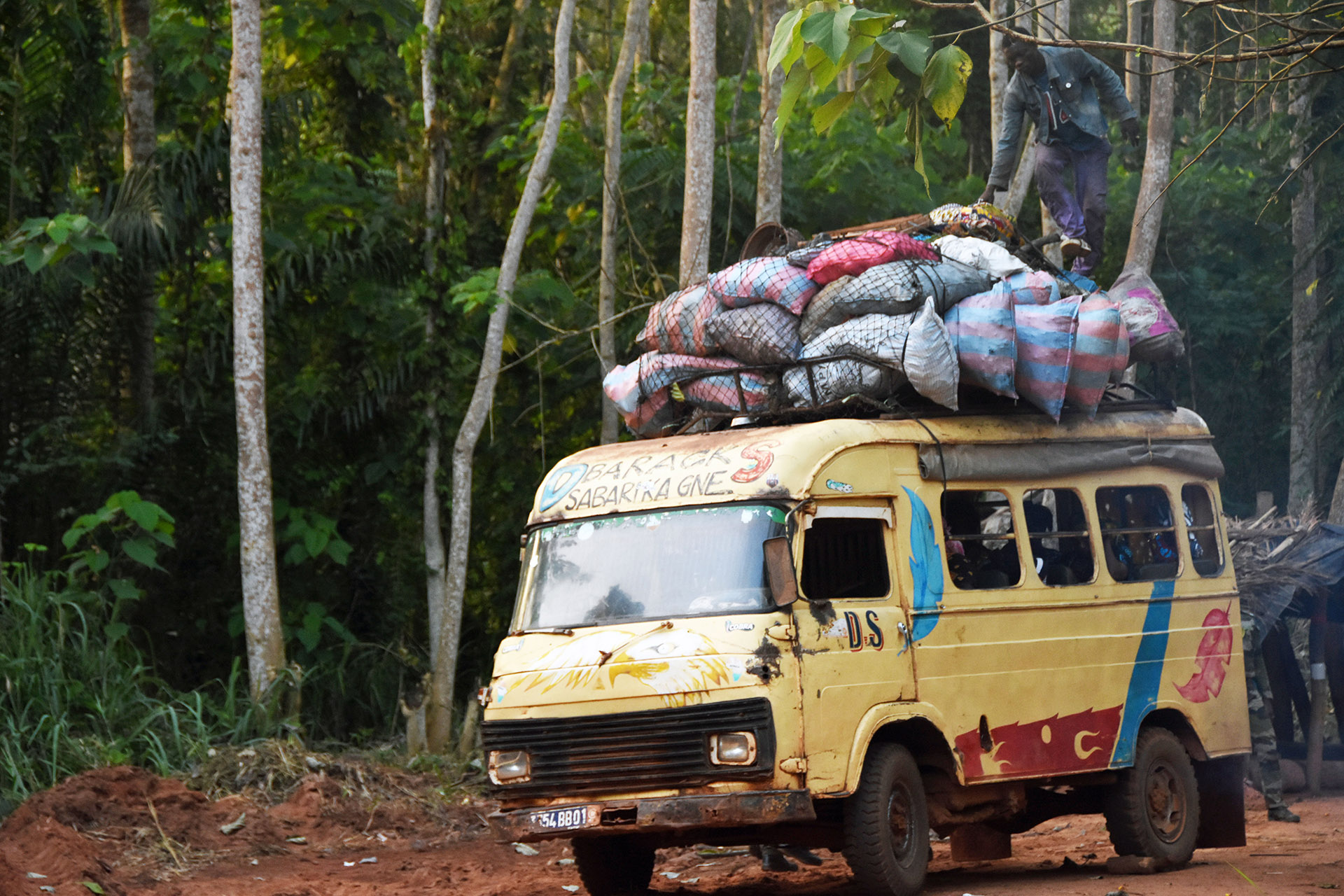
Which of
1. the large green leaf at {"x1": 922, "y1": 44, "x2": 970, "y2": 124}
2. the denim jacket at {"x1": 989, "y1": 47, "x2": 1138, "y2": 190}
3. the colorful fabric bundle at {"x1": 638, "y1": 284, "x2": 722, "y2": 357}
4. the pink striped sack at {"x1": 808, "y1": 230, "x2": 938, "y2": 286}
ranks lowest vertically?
the colorful fabric bundle at {"x1": 638, "y1": 284, "x2": 722, "y2": 357}

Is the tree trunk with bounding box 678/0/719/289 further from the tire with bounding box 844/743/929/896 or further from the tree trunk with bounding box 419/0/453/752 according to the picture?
the tire with bounding box 844/743/929/896

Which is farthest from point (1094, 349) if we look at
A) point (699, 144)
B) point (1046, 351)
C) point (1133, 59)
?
point (1133, 59)

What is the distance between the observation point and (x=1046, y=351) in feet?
26.8

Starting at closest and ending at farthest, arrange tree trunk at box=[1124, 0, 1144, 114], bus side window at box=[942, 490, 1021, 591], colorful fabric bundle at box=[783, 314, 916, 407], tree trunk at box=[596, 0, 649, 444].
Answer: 1. colorful fabric bundle at box=[783, 314, 916, 407]
2. bus side window at box=[942, 490, 1021, 591]
3. tree trunk at box=[596, 0, 649, 444]
4. tree trunk at box=[1124, 0, 1144, 114]

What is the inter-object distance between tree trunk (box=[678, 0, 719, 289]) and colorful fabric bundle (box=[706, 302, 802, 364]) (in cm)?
371

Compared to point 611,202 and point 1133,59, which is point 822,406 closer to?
point 611,202

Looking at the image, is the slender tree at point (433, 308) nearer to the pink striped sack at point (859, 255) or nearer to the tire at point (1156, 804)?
the pink striped sack at point (859, 255)

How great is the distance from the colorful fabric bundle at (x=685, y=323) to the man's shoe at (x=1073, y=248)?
2.87 m

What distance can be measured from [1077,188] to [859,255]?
11.7 ft

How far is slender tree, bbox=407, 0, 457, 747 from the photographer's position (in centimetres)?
1500

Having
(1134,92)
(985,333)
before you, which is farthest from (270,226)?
(1134,92)

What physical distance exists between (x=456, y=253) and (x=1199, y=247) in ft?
40.2

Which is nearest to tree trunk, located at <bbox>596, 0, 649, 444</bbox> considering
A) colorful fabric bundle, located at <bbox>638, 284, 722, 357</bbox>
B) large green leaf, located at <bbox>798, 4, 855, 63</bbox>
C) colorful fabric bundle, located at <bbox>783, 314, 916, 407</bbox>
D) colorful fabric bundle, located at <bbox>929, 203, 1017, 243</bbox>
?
colorful fabric bundle, located at <bbox>929, 203, 1017, 243</bbox>

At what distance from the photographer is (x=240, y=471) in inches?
483
